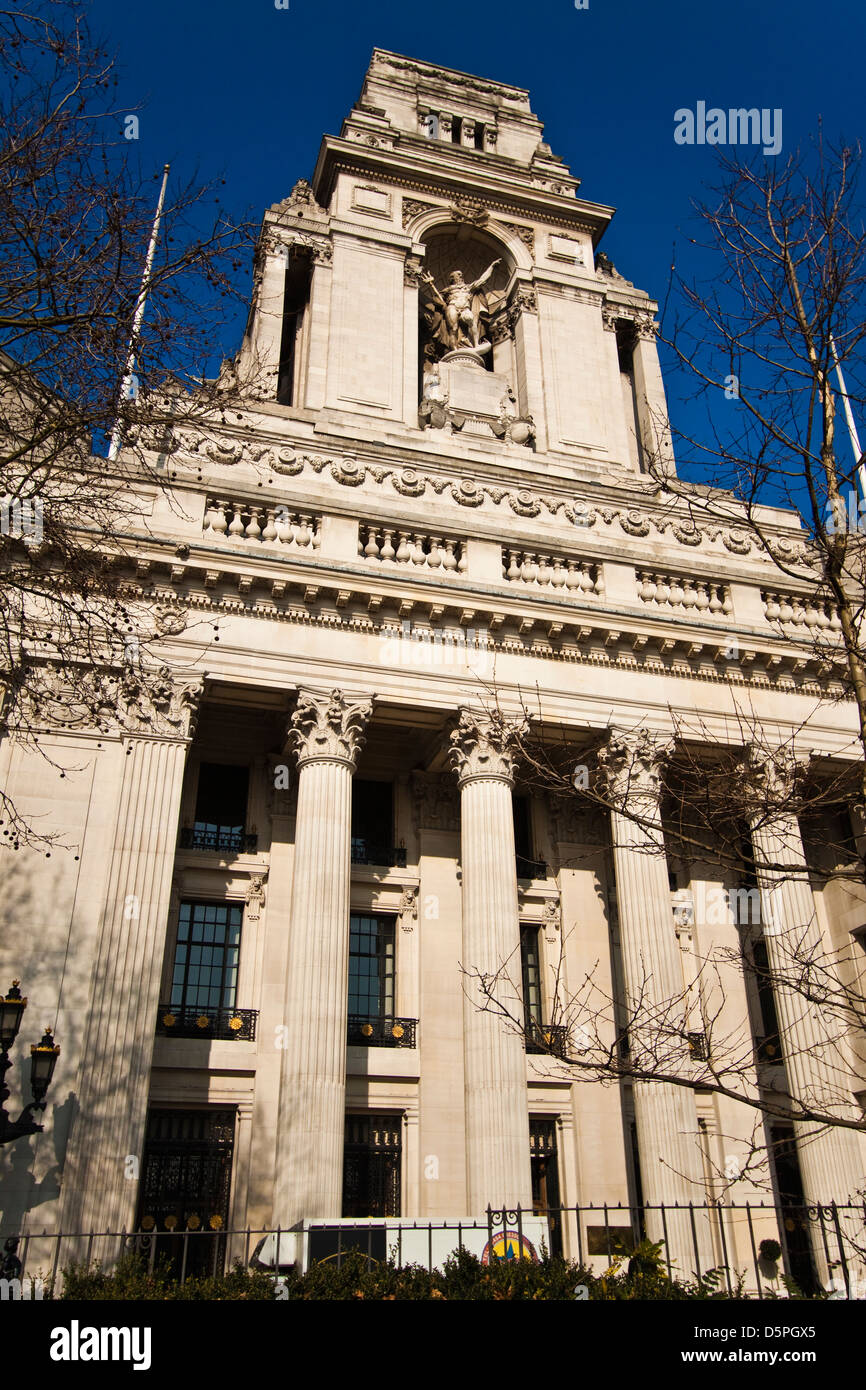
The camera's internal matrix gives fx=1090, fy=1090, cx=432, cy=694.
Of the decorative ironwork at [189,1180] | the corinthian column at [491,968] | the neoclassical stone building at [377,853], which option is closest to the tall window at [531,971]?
the neoclassical stone building at [377,853]

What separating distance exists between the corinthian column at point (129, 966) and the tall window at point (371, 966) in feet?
18.6

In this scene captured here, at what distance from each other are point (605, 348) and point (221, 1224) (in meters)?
26.8

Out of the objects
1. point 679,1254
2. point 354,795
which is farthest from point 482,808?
point 679,1254

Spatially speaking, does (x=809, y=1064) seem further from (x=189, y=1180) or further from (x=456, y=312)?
(x=456, y=312)

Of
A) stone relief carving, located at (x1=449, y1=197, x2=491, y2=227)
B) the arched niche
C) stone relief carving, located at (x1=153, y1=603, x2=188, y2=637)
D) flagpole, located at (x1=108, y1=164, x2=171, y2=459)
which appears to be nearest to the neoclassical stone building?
stone relief carving, located at (x1=153, y1=603, x2=188, y2=637)

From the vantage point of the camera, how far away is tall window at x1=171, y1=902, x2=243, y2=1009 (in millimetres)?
21375

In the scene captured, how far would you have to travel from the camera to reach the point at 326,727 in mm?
20641

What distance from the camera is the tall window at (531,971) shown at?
76.7 feet

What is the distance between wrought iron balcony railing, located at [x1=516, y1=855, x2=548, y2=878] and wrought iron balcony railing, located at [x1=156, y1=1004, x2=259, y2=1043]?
22.4 feet

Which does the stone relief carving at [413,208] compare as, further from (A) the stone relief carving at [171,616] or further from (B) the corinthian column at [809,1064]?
(B) the corinthian column at [809,1064]

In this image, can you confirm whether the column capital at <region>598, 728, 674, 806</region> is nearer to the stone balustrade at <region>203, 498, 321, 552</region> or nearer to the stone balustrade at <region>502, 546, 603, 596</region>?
the stone balustrade at <region>502, 546, 603, 596</region>

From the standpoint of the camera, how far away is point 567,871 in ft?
81.6

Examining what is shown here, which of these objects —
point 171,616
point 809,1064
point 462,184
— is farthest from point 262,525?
point 462,184
